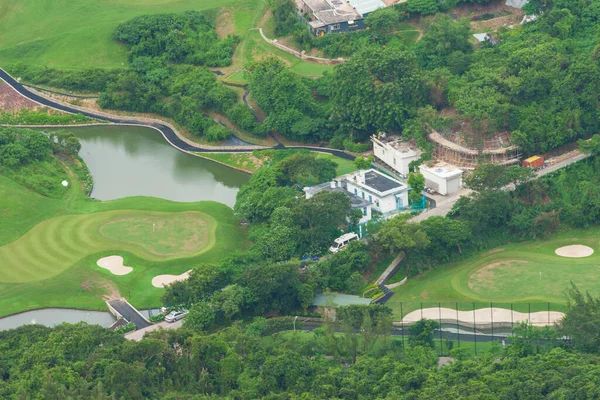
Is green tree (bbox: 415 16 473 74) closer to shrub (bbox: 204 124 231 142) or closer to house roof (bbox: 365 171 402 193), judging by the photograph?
house roof (bbox: 365 171 402 193)

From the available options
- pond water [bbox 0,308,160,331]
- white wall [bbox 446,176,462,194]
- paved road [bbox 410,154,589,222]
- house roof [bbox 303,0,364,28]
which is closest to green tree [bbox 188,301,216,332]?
pond water [bbox 0,308,160,331]

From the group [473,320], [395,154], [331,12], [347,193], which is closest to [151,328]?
[347,193]

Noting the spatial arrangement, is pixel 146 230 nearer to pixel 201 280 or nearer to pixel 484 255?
pixel 201 280

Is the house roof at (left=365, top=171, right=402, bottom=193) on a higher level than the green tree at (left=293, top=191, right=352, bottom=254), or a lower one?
higher

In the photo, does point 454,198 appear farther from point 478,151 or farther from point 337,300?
point 337,300

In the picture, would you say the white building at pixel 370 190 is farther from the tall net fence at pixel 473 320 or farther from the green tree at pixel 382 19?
the green tree at pixel 382 19

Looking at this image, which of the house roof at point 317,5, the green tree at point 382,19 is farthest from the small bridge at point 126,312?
the house roof at point 317,5

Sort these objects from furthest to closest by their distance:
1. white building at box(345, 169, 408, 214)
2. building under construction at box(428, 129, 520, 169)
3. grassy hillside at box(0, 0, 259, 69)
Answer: grassy hillside at box(0, 0, 259, 69) < building under construction at box(428, 129, 520, 169) < white building at box(345, 169, 408, 214)
